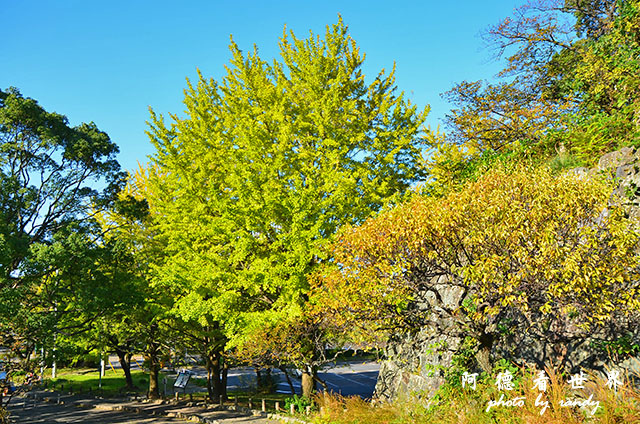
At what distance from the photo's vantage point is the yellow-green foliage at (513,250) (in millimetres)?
7922

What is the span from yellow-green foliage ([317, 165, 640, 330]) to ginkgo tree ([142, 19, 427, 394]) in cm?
322

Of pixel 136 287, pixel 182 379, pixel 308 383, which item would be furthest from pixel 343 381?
pixel 136 287

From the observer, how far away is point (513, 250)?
838 centimetres

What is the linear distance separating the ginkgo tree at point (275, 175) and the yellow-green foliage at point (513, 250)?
322cm

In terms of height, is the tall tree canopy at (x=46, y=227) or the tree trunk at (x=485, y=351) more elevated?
the tall tree canopy at (x=46, y=227)

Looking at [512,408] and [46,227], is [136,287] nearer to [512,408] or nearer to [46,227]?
[46,227]

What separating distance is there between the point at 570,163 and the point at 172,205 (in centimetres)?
1459

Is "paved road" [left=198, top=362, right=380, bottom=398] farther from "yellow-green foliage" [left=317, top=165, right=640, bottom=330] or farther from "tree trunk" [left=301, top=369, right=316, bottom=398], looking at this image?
"yellow-green foliage" [left=317, top=165, right=640, bottom=330]

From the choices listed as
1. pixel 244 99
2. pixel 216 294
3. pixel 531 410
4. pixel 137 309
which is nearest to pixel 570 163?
pixel 531 410

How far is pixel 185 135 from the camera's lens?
17.5 m

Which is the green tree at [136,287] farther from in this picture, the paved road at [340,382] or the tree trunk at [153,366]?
the paved road at [340,382]

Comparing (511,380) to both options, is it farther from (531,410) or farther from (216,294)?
(216,294)

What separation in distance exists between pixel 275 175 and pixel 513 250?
853cm

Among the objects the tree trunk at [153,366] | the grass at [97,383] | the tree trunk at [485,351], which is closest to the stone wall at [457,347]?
the tree trunk at [485,351]
